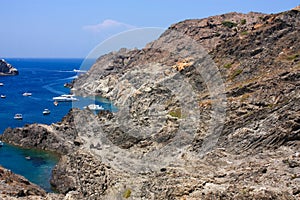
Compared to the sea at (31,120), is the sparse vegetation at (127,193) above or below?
above

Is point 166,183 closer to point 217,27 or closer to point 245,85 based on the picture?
point 245,85

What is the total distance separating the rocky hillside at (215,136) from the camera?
61.6 feet

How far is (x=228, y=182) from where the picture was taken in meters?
18.2

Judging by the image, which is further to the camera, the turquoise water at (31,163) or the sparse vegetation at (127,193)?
the turquoise water at (31,163)

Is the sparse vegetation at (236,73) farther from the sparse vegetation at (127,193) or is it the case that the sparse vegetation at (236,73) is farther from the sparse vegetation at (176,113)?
the sparse vegetation at (127,193)

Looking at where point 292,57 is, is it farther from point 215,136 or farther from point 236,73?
point 215,136

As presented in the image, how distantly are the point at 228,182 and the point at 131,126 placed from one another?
532 inches

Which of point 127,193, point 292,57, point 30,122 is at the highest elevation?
point 292,57

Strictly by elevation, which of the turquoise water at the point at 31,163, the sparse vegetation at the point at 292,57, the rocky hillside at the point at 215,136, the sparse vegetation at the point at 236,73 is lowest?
the turquoise water at the point at 31,163

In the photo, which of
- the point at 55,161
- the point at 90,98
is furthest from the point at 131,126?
the point at 90,98

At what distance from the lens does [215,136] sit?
25.1 m

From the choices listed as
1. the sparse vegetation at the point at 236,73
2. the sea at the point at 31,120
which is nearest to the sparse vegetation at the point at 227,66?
the sparse vegetation at the point at 236,73

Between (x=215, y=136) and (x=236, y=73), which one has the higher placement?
(x=236, y=73)

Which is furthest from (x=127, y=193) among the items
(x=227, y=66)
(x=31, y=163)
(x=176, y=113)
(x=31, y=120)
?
(x=31, y=120)
